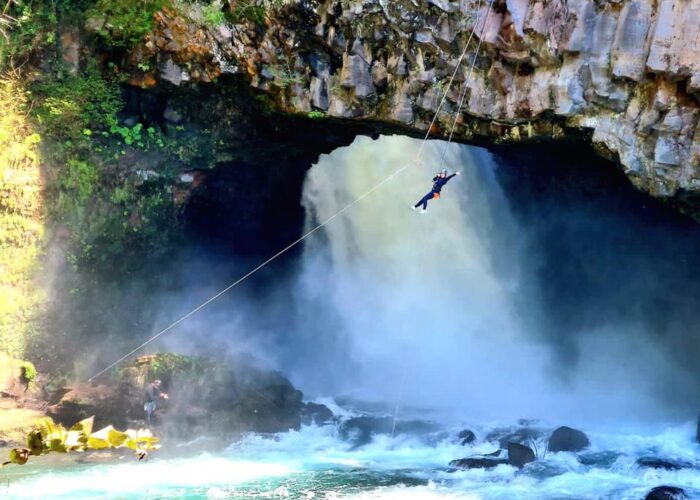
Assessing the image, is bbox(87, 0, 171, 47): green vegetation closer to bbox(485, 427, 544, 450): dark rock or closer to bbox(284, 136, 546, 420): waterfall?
bbox(284, 136, 546, 420): waterfall

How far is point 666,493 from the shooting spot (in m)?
13.0

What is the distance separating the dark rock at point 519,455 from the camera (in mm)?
15148

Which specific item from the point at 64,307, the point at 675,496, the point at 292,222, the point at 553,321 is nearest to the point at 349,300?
the point at 292,222

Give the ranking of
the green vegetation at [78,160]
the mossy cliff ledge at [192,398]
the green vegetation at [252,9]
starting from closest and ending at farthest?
1. the green vegetation at [252,9]
2. the green vegetation at [78,160]
3. the mossy cliff ledge at [192,398]

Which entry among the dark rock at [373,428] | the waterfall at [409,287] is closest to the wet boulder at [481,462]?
the dark rock at [373,428]

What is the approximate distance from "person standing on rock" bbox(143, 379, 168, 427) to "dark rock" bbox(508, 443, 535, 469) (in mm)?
7843

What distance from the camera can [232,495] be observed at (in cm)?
1365

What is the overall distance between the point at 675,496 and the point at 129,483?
10166 millimetres

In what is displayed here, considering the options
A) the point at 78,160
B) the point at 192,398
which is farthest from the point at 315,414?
the point at 78,160

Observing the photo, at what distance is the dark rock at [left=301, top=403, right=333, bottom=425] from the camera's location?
17.9 m

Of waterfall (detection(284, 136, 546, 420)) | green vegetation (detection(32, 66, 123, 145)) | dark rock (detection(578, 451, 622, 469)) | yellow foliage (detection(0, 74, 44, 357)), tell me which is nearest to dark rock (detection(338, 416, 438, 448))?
waterfall (detection(284, 136, 546, 420))

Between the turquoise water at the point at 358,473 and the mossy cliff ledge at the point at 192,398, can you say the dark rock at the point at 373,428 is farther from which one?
the mossy cliff ledge at the point at 192,398

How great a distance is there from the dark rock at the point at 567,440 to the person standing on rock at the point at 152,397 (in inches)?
348

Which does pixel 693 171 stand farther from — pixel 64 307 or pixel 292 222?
pixel 64 307
